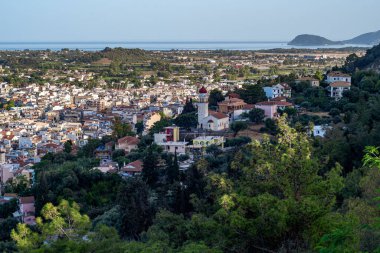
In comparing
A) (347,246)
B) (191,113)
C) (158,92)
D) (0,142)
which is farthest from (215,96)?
(347,246)

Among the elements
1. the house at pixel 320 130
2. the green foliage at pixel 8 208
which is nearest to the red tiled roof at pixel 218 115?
the house at pixel 320 130

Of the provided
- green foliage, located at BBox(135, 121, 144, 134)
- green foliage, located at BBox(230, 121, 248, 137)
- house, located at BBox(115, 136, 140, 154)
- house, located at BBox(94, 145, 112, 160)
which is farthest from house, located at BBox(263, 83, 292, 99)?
house, located at BBox(94, 145, 112, 160)

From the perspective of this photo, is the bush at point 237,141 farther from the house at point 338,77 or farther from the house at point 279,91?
the house at point 338,77

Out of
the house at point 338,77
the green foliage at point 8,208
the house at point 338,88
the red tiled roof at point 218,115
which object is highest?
the house at point 338,77

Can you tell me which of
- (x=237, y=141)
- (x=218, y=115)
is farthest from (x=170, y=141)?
(x=218, y=115)

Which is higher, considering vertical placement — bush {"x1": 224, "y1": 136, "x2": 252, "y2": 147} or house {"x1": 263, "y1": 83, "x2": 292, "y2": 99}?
house {"x1": 263, "y1": 83, "x2": 292, "y2": 99}

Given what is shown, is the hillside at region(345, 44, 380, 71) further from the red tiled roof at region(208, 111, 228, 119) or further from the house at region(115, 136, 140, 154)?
the house at region(115, 136, 140, 154)
